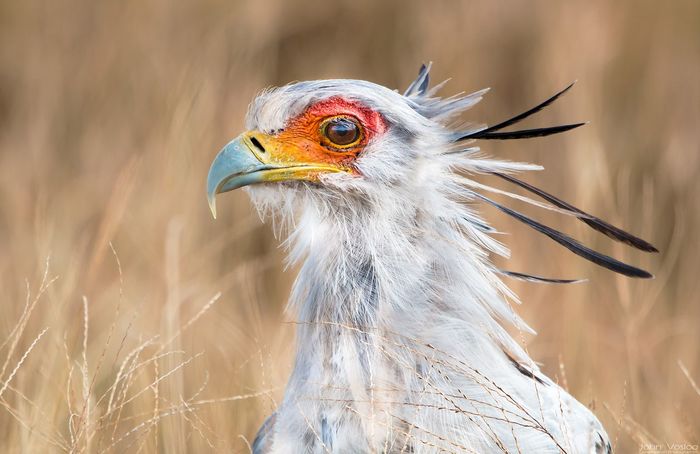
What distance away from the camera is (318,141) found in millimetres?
2656

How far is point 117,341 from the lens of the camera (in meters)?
4.23

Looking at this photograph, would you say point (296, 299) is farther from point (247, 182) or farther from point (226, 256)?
point (226, 256)

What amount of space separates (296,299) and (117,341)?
1.80 metres

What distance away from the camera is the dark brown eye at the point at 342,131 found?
2.63 meters

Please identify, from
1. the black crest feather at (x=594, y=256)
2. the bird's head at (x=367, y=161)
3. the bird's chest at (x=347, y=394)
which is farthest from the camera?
the bird's head at (x=367, y=161)

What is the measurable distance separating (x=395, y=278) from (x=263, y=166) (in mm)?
476

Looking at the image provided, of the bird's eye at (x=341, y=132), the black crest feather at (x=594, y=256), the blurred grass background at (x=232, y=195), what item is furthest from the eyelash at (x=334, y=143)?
the blurred grass background at (x=232, y=195)

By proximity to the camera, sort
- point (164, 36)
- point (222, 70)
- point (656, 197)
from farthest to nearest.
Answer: point (164, 36) < point (222, 70) < point (656, 197)

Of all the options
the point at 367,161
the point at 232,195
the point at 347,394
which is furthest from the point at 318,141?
the point at 232,195

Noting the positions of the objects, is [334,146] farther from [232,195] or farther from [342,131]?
[232,195]

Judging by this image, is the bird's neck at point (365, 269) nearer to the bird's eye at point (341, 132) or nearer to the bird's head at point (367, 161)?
the bird's head at point (367, 161)

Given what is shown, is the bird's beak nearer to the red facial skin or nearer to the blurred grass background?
the red facial skin

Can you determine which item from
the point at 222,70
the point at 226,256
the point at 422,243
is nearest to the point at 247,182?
the point at 422,243

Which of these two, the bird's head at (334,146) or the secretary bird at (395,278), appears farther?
the bird's head at (334,146)
